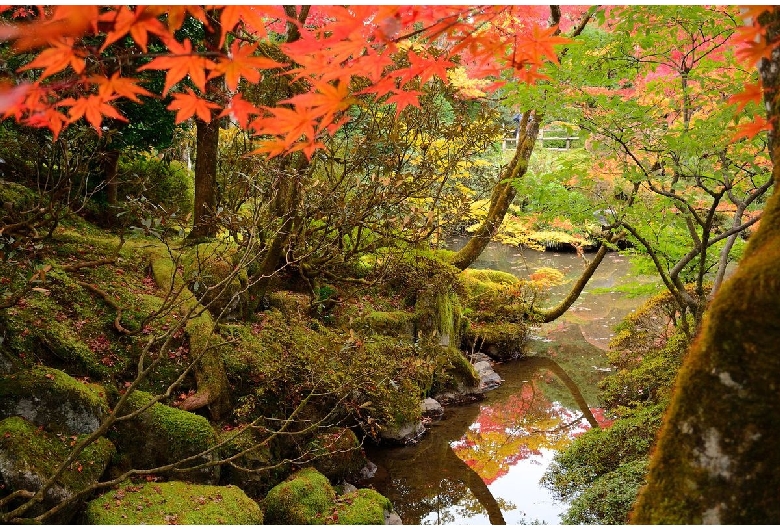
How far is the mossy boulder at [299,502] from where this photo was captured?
13.1 ft

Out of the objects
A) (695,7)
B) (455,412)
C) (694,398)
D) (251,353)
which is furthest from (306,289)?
(694,398)

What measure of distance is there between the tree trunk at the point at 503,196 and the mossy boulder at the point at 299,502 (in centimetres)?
519

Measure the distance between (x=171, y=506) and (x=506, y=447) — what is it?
14.4 feet

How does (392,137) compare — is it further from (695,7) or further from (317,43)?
(317,43)

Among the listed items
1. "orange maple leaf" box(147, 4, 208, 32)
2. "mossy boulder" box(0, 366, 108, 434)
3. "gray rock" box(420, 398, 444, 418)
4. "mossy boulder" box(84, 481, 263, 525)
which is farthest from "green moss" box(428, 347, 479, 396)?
"orange maple leaf" box(147, 4, 208, 32)

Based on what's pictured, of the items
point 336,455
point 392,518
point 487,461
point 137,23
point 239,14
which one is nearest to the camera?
point 137,23

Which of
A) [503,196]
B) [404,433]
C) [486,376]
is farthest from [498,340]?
[404,433]

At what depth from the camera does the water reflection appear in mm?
5092

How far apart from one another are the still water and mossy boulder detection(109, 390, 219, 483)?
2112 millimetres

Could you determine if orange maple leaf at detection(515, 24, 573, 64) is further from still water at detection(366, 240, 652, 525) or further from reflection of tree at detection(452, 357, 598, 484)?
reflection of tree at detection(452, 357, 598, 484)

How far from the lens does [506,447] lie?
21.2 feet

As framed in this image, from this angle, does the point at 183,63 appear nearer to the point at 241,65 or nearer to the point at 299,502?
the point at 241,65

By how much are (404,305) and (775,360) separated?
682cm

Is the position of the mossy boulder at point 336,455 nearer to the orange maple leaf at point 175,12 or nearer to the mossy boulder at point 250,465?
the mossy boulder at point 250,465
